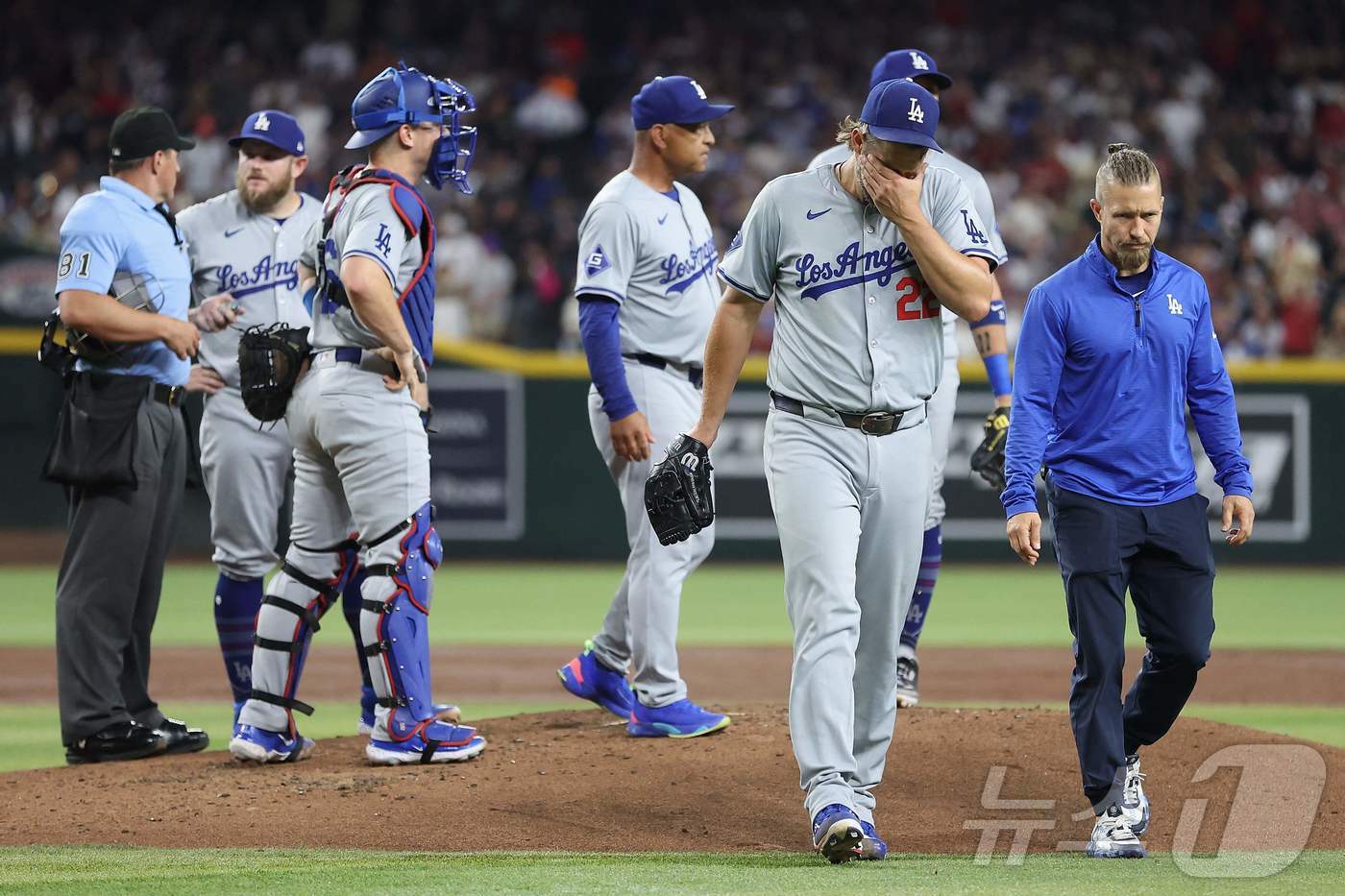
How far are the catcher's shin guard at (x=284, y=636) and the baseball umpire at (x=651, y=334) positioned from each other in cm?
113

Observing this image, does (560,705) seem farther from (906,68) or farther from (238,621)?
(906,68)

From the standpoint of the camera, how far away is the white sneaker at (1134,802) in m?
4.69

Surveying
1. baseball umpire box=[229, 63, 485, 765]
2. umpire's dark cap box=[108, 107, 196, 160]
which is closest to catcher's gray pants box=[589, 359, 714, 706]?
baseball umpire box=[229, 63, 485, 765]

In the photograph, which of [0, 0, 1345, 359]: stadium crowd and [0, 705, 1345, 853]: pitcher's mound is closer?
[0, 705, 1345, 853]: pitcher's mound

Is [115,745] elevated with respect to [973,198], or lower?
lower

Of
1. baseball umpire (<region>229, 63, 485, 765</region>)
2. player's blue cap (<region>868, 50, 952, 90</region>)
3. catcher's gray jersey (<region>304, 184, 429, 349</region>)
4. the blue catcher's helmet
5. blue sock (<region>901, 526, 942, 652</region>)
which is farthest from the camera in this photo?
blue sock (<region>901, 526, 942, 652</region>)

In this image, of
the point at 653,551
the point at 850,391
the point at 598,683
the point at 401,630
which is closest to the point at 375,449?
the point at 401,630

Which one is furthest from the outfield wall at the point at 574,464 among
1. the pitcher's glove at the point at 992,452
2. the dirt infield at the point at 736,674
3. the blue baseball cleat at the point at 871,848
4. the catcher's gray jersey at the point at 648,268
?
the blue baseball cleat at the point at 871,848

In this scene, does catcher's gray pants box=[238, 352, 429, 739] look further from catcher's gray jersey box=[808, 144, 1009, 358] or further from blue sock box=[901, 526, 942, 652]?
blue sock box=[901, 526, 942, 652]

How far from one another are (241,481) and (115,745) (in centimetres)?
111

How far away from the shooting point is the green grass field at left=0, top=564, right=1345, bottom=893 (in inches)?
165

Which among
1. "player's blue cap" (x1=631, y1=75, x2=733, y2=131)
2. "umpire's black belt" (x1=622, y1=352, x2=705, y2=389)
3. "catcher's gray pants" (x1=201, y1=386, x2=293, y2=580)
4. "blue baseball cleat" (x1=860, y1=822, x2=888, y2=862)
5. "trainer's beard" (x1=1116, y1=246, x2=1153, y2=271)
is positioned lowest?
"blue baseball cleat" (x1=860, y1=822, x2=888, y2=862)

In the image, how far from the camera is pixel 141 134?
646 cm

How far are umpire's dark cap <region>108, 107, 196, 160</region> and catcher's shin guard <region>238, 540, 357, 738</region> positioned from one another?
171 cm
